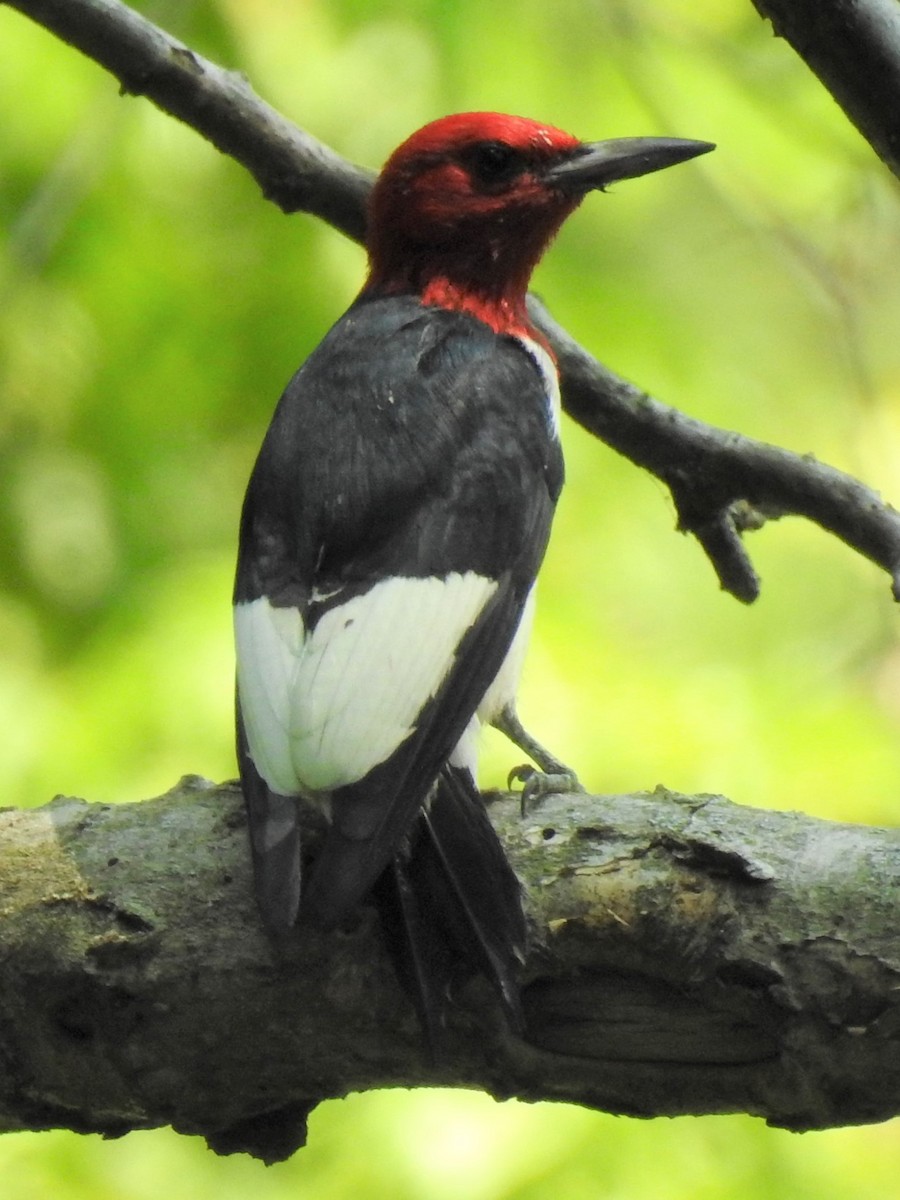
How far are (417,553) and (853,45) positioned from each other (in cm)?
97

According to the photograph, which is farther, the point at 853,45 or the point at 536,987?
the point at 853,45

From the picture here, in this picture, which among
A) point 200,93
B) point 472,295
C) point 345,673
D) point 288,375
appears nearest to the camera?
point 345,673

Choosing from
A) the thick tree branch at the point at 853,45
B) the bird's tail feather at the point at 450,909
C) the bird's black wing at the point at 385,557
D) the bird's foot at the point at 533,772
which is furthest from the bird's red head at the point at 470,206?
the bird's tail feather at the point at 450,909

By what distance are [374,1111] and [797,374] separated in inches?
119

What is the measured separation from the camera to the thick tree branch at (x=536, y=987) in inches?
83.4

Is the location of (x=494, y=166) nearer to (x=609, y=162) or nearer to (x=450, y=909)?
(x=609, y=162)

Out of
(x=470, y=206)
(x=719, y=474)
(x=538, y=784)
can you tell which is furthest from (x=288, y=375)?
(x=538, y=784)

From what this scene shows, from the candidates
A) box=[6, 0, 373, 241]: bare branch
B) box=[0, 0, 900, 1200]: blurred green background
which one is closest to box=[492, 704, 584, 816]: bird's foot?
box=[0, 0, 900, 1200]: blurred green background

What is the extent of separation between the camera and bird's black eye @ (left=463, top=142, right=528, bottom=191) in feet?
11.3

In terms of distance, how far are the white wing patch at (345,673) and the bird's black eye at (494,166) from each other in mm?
1160

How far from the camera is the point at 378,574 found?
2.55 m

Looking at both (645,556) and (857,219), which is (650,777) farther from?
(857,219)

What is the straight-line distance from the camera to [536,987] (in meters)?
2.21

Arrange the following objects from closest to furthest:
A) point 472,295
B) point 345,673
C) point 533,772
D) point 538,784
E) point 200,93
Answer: point 345,673 < point 538,784 < point 533,772 < point 200,93 < point 472,295
